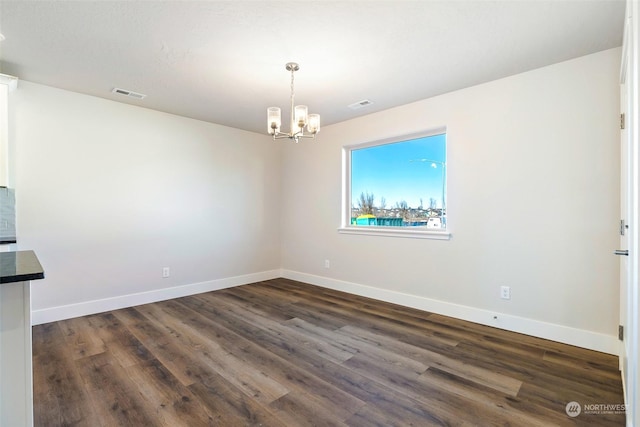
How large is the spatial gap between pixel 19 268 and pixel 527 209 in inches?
140

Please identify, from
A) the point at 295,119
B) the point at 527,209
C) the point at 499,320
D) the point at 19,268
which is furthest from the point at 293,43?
the point at 499,320

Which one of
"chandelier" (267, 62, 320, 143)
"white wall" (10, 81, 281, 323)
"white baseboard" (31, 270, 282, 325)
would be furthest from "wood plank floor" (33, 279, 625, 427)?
"chandelier" (267, 62, 320, 143)

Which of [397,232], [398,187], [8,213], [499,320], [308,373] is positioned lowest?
[308,373]

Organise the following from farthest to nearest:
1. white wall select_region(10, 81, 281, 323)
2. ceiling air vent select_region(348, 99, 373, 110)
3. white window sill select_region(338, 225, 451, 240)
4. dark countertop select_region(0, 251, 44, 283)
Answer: ceiling air vent select_region(348, 99, 373, 110) → white window sill select_region(338, 225, 451, 240) → white wall select_region(10, 81, 281, 323) → dark countertop select_region(0, 251, 44, 283)

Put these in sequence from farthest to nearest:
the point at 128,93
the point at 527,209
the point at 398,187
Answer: the point at 398,187, the point at 128,93, the point at 527,209

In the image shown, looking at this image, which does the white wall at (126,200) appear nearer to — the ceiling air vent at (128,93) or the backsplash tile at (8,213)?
the backsplash tile at (8,213)

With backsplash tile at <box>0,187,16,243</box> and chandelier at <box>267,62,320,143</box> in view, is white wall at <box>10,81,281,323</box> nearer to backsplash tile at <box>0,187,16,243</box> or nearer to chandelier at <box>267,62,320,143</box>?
backsplash tile at <box>0,187,16,243</box>

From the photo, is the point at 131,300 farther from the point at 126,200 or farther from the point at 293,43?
the point at 293,43

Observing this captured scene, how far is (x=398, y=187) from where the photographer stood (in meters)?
4.01

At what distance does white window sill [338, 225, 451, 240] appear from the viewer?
341cm

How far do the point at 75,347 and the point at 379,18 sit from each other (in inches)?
140

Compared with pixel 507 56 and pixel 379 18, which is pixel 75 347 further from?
pixel 507 56

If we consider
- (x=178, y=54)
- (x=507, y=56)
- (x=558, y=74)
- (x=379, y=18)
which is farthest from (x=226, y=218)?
(x=558, y=74)

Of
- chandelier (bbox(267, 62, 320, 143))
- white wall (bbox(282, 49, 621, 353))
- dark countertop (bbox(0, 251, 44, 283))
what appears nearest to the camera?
dark countertop (bbox(0, 251, 44, 283))
